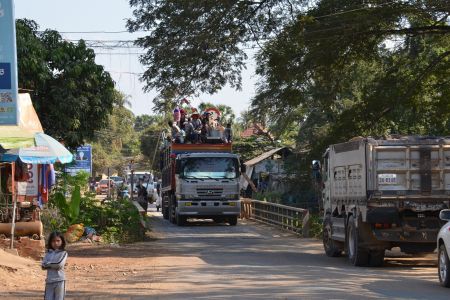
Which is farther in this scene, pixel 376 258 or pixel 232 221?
pixel 232 221

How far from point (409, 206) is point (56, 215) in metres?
10.3

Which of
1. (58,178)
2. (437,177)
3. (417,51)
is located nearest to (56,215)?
(58,178)

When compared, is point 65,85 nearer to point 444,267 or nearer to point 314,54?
point 314,54

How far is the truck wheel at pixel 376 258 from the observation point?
17.8 metres

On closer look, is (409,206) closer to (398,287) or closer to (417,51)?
(398,287)

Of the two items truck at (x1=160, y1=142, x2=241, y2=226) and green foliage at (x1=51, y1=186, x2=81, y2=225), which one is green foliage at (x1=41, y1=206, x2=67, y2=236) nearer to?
green foliage at (x1=51, y1=186, x2=81, y2=225)

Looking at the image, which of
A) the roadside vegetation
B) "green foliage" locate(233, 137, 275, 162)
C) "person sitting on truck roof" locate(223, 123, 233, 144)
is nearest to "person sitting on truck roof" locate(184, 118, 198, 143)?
"person sitting on truck roof" locate(223, 123, 233, 144)

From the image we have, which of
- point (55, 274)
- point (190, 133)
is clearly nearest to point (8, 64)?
point (55, 274)

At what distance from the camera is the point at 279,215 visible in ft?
106

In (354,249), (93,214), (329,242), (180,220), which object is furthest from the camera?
(180,220)

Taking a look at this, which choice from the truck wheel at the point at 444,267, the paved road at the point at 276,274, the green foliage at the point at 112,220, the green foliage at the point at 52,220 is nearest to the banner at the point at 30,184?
the green foliage at the point at 52,220

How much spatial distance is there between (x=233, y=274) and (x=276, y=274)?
82 centimetres

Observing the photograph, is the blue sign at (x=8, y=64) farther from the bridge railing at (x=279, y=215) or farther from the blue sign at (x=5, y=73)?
the bridge railing at (x=279, y=215)

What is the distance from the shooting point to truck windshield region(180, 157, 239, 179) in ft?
110
